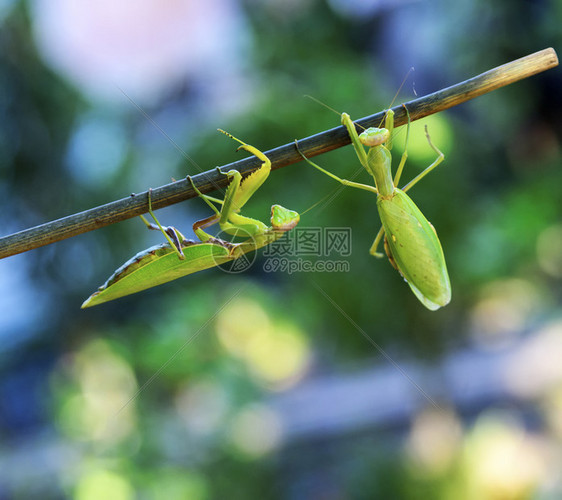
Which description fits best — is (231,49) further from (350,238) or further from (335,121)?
(350,238)

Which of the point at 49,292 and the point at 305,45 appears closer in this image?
the point at 49,292

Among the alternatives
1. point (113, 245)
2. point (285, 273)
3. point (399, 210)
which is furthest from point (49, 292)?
point (399, 210)

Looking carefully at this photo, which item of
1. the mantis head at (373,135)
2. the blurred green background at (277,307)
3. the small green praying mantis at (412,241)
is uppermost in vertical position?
the mantis head at (373,135)

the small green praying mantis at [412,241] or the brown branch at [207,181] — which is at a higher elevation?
the brown branch at [207,181]

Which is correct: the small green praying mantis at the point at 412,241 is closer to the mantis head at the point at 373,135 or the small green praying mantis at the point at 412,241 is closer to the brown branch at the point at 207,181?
the mantis head at the point at 373,135

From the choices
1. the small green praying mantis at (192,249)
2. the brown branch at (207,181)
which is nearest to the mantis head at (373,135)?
the brown branch at (207,181)

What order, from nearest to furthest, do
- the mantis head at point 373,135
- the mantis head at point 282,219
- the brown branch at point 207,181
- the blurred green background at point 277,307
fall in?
the brown branch at point 207,181, the mantis head at point 373,135, the mantis head at point 282,219, the blurred green background at point 277,307

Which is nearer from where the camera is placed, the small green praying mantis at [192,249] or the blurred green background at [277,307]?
the small green praying mantis at [192,249]

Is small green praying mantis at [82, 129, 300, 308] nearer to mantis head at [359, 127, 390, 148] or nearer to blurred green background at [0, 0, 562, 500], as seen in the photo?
mantis head at [359, 127, 390, 148]
